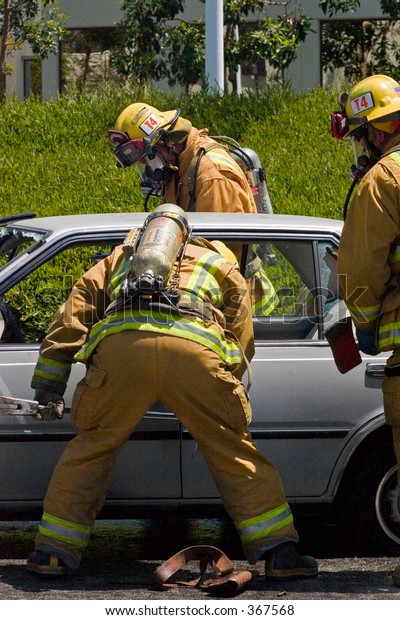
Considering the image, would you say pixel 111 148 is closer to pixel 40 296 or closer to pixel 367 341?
pixel 40 296

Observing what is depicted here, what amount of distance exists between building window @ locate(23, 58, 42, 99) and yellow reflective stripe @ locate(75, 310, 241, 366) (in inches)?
649

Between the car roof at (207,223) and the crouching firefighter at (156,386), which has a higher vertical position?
the car roof at (207,223)

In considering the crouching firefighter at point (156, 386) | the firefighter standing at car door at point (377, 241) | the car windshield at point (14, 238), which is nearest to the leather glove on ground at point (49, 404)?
the crouching firefighter at point (156, 386)

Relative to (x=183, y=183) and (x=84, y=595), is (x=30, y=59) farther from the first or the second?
(x=84, y=595)

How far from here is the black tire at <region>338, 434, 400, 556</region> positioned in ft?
16.2

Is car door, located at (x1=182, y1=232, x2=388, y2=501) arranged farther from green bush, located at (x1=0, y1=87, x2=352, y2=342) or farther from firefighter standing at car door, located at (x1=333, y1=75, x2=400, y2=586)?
green bush, located at (x1=0, y1=87, x2=352, y2=342)

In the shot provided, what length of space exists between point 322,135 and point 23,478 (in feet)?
23.1

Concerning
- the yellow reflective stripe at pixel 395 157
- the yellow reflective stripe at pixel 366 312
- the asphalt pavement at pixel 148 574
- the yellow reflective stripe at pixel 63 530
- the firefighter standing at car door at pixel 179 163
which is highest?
the yellow reflective stripe at pixel 395 157

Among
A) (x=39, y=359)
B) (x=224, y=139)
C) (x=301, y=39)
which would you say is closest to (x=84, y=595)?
(x=39, y=359)

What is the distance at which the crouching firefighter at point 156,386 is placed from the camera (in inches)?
173

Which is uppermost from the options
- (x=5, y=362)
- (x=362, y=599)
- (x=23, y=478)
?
(x=5, y=362)

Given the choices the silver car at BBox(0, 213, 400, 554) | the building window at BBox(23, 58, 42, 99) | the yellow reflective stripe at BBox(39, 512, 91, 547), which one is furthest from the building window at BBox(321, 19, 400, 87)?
the yellow reflective stripe at BBox(39, 512, 91, 547)

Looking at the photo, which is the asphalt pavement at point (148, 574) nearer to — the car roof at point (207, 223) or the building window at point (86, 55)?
the car roof at point (207, 223)
